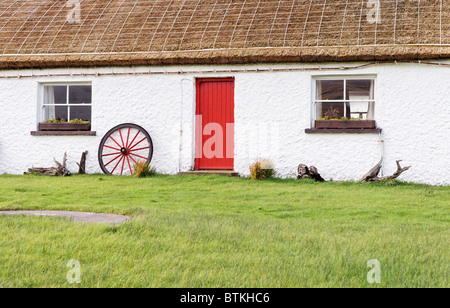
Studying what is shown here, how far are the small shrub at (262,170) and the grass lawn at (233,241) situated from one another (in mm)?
2465

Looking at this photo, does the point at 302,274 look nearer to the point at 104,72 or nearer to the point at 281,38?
the point at 281,38

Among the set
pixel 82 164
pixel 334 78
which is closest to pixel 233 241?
pixel 334 78

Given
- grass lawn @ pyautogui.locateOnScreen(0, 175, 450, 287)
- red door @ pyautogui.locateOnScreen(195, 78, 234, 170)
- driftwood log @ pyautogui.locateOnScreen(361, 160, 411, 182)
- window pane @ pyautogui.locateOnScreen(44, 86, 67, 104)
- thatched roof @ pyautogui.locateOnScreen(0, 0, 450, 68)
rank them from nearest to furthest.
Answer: grass lawn @ pyautogui.locateOnScreen(0, 175, 450, 287)
driftwood log @ pyautogui.locateOnScreen(361, 160, 411, 182)
thatched roof @ pyautogui.locateOnScreen(0, 0, 450, 68)
red door @ pyautogui.locateOnScreen(195, 78, 234, 170)
window pane @ pyautogui.locateOnScreen(44, 86, 67, 104)

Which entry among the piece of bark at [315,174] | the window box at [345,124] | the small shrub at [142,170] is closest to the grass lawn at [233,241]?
the piece of bark at [315,174]

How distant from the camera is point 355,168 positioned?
11.3 meters

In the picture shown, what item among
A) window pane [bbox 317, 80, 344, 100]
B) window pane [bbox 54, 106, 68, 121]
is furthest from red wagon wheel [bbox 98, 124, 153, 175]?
window pane [bbox 317, 80, 344, 100]

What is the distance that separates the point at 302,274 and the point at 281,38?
837cm

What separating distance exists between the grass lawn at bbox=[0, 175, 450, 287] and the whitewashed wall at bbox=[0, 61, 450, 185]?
96.8 inches

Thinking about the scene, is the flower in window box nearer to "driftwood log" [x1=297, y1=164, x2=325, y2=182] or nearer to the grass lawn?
the grass lawn

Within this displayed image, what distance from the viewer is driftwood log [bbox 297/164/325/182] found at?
11211 millimetres

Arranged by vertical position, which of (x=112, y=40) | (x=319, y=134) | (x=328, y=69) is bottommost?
(x=319, y=134)

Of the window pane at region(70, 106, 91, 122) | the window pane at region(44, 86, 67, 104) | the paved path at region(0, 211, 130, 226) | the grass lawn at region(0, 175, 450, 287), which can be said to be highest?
the window pane at region(44, 86, 67, 104)

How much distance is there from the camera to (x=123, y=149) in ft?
40.2
